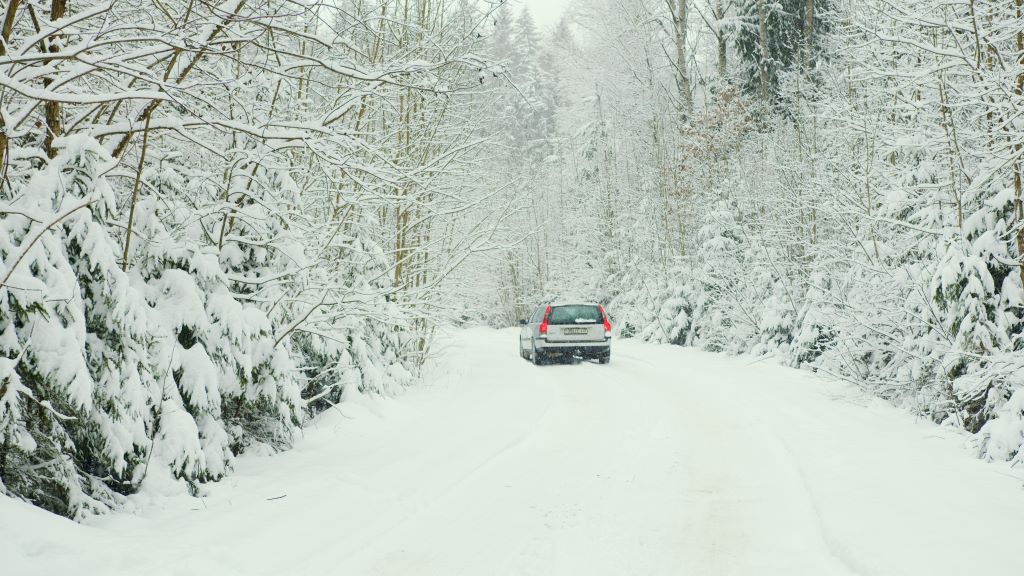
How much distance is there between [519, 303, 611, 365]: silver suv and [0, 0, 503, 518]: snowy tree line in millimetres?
Answer: 10873

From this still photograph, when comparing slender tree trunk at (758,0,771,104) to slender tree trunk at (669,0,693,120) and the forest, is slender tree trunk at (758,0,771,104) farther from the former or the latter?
the forest

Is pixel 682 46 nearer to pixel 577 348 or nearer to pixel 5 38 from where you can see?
pixel 577 348

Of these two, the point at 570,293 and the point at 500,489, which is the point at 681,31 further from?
the point at 500,489

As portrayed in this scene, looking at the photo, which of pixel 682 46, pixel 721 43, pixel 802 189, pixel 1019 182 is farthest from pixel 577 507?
pixel 721 43

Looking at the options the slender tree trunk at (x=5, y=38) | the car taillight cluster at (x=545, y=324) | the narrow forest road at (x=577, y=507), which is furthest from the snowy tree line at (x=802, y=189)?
the slender tree trunk at (x=5, y=38)

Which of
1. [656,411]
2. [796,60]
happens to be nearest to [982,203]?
[656,411]

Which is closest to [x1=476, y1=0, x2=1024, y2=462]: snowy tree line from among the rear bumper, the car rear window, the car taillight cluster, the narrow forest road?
the narrow forest road

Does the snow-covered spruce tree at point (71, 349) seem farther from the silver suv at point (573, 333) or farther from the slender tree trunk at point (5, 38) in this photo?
the silver suv at point (573, 333)

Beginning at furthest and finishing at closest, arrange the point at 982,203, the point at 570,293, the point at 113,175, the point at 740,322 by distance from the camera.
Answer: the point at 570,293
the point at 740,322
the point at 982,203
the point at 113,175

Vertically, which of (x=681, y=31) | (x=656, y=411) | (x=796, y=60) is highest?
(x=681, y=31)

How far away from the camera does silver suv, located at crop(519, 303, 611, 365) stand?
18.3 m

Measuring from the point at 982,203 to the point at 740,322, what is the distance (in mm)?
11389

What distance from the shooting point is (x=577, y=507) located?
537 cm

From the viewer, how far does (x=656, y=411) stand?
10203 millimetres
